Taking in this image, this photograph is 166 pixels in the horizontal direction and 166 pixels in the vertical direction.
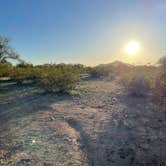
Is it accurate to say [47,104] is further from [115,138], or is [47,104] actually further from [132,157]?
[132,157]

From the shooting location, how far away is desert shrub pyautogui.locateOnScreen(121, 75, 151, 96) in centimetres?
1216

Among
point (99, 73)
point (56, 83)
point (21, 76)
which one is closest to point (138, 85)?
point (56, 83)

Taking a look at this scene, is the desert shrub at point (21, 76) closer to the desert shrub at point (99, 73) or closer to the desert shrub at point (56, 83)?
the desert shrub at point (56, 83)

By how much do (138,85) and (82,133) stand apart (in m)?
6.58

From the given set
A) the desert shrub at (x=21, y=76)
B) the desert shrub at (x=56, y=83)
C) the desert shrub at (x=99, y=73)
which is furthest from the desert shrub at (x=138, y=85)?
the desert shrub at (x=99, y=73)

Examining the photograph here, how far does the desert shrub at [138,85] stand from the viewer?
479 inches

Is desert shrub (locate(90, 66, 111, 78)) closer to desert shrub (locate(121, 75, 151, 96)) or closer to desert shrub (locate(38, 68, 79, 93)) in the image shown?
desert shrub (locate(121, 75, 151, 96))

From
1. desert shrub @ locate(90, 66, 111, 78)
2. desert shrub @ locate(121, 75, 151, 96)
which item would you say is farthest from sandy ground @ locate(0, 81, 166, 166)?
desert shrub @ locate(90, 66, 111, 78)

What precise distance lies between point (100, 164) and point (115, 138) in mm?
1324

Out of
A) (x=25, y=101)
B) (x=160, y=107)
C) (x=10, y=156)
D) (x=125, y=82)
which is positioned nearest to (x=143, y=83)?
(x=125, y=82)

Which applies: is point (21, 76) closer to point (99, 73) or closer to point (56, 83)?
point (56, 83)

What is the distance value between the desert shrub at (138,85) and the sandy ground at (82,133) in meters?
2.17

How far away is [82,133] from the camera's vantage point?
20.8ft

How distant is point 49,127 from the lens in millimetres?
6742
